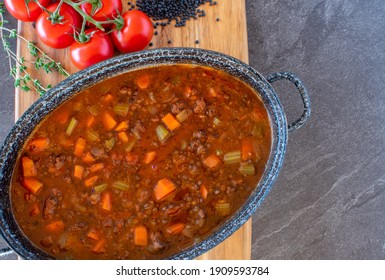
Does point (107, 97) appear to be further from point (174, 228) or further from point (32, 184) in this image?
point (174, 228)

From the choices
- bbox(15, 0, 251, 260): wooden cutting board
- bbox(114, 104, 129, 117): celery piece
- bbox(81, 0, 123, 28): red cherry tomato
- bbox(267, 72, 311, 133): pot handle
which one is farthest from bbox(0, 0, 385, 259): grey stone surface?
bbox(114, 104, 129, 117): celery piece

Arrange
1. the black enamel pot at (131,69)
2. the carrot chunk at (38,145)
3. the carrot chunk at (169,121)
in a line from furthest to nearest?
the carrot chunk at (169,121)
the carrot chunk at (38,145)
the black enamel pot at (131,69)

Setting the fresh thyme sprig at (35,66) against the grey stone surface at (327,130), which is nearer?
the fresh thyme sprig at (35,66)

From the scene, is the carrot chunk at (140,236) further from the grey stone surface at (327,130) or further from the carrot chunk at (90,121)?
the grey stone surface at (327,130)

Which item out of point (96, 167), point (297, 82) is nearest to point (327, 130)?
point (297, 82)

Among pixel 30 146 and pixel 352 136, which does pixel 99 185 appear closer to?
pixel 30 146

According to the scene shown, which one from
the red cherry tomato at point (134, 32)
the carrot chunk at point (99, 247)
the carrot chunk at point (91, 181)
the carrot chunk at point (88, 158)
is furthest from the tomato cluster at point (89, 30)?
the carrot chunk at point (99, 247)

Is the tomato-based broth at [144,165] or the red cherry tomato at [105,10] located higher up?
the red cherry tomato at [105,10]
